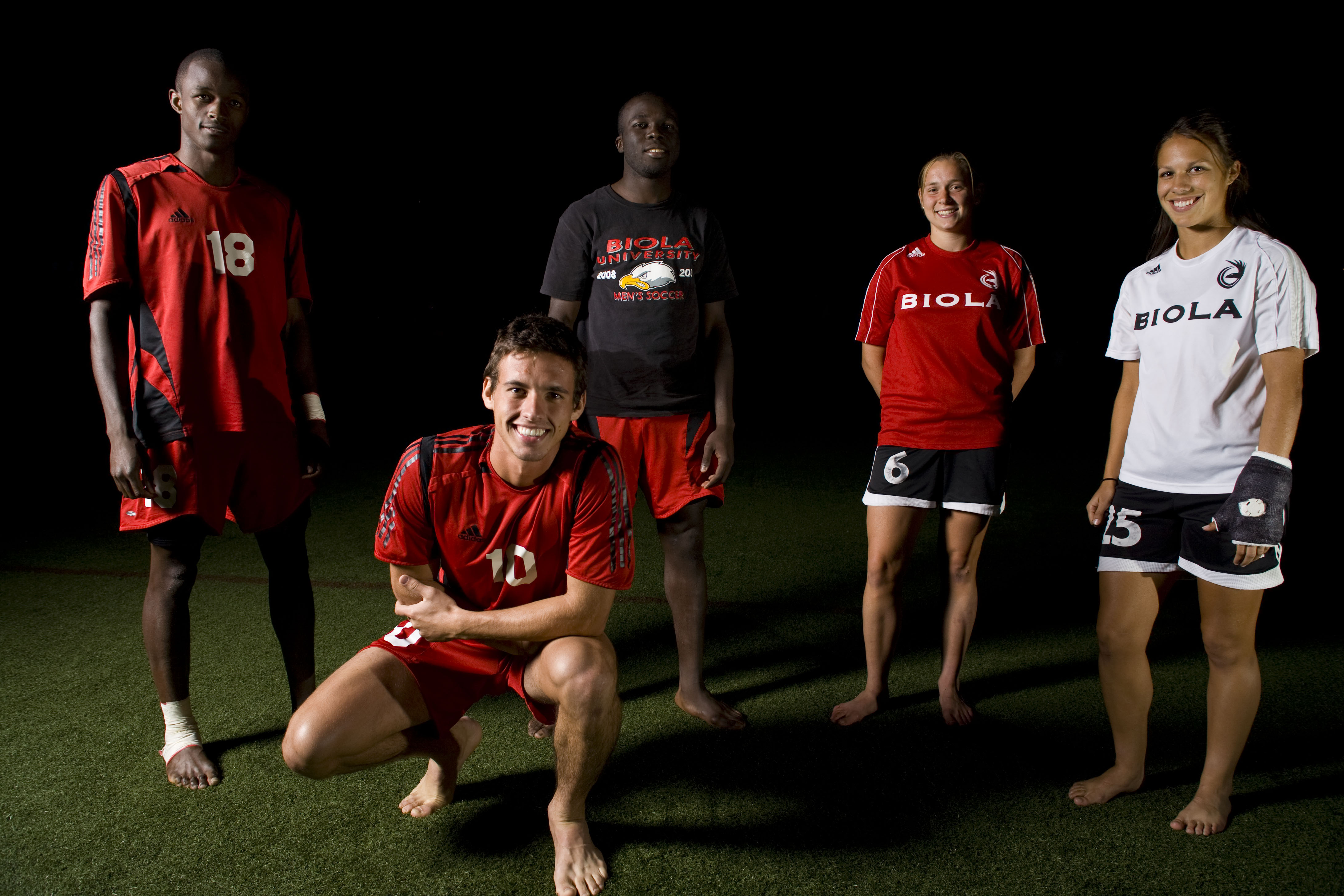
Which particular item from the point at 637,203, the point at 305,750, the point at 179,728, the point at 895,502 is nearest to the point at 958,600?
the point at 895,502

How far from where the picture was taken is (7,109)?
711cm

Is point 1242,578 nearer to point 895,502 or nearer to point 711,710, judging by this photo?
point 895,502

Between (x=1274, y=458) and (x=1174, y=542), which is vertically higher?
(x=1274, y=458)

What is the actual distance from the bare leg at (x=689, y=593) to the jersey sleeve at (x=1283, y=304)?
1.37m

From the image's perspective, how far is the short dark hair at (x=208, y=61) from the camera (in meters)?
1.94

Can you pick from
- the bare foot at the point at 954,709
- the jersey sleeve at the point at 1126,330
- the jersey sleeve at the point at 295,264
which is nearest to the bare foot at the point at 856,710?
the bare foot at the point at 954,709

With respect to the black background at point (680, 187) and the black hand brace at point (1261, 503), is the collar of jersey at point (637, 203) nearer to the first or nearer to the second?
the black hand brace at point (1261, 503)

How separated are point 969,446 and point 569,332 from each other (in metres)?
1.16

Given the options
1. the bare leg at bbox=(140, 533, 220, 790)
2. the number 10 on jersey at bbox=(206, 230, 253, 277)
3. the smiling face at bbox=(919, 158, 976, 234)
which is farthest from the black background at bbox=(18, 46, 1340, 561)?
the smiling face at bbox=(919, 158, 976, 234)

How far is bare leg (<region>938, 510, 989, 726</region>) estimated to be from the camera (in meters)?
2.30

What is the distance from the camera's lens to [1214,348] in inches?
67.4

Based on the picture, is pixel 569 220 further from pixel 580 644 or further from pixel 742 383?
pixel 742 383

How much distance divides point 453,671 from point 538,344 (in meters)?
0.74

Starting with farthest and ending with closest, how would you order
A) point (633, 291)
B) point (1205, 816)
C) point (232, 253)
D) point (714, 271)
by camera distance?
point (714, 271) → point (633, 291) → point (232, 253) → point (1205, 816)
